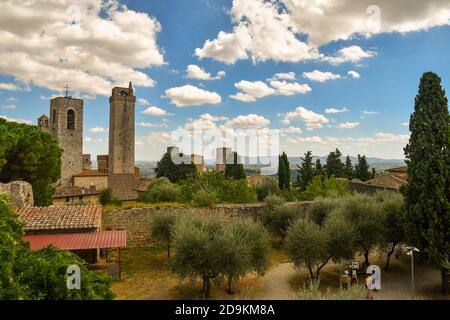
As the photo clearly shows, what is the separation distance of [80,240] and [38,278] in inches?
269

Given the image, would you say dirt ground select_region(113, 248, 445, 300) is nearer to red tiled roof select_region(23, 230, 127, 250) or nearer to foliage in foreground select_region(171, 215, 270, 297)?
foliage in foreground select_region(171, 215, 270, 297)

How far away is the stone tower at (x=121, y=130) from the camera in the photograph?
6988cm

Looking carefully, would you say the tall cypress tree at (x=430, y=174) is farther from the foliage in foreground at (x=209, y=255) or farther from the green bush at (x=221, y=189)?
the green bush at (x=221, y=189)

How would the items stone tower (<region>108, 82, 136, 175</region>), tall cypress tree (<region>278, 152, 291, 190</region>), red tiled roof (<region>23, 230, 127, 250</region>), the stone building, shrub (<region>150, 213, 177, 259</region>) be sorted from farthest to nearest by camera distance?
stone tower (<region>108, 82, 136, 175</region>) < the stone building < tall cypress tree (<region>278, 152, 291, 190</region>) < shrub (<region>150, 213, 177, 259</region>) < red tiled roof (<region>23, 230, 127, 250</region>)

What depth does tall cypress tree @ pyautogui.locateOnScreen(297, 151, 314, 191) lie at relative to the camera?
195ft

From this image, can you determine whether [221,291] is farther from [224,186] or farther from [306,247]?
[224,186]

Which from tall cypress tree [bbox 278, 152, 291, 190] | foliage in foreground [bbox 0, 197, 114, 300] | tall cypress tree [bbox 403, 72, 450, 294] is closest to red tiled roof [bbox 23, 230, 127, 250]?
foliage in foreground [bbox 0, 197, 114, 300]

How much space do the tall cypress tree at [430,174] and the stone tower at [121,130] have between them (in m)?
62.9

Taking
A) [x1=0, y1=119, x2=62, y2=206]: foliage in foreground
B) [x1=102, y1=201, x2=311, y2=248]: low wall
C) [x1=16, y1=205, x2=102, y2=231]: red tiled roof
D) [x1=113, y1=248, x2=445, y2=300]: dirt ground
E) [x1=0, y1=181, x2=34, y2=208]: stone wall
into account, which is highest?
[x1=0, y1=119, x2=62, y2=206]: foliage in foreground

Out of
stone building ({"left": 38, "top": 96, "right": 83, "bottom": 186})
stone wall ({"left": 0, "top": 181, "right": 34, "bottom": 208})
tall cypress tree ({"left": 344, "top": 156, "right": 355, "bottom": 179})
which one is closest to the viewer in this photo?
stone wall ({"left": 0, "top": 181, "right": 34, "bottom": 208})

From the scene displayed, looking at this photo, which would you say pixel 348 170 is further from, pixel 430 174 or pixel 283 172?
pixel 430 174

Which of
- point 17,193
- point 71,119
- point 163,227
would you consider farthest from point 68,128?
point 163,227

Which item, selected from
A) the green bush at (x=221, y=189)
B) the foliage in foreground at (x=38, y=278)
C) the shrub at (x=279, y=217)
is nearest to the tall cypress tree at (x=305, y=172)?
the green bush at (x=221, y=189)

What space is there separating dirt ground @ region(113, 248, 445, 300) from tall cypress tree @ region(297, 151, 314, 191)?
43.5m
